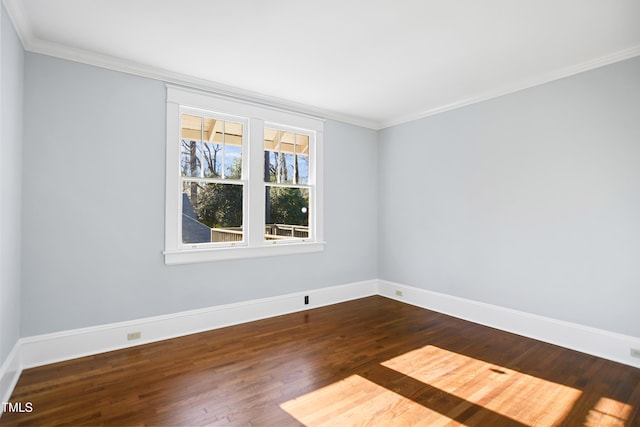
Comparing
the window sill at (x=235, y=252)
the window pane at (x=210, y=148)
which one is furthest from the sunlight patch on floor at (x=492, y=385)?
the window pane at (x=210, y=148)

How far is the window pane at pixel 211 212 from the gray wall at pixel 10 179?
1404 millimetres

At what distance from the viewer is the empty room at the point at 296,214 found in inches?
93.5

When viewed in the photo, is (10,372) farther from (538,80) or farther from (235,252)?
(538,80)

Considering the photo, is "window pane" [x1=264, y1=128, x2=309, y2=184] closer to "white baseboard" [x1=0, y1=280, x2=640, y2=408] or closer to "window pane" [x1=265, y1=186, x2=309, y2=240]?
"window pane" [x1=265, y1=186, x2=309, y2=240]

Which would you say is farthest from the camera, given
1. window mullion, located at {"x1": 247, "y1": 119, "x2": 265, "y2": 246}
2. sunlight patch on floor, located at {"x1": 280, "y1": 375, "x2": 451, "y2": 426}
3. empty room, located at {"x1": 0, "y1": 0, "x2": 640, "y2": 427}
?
window mullion, located at {"x1": 247, "y1": 119, "x2": 265, "y2": 246}

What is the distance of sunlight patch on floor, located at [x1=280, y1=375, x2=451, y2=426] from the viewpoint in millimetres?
2107

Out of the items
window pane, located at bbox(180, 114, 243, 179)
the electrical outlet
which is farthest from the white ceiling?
the electrical outlet

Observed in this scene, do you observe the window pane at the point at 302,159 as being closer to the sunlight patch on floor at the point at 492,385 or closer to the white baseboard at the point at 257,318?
the white baseboard at the point at 257,318

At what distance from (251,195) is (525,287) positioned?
11.1 ft

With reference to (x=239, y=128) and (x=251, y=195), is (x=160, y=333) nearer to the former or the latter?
(x=251, y=195)

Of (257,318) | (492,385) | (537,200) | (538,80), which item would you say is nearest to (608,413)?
(492,385)

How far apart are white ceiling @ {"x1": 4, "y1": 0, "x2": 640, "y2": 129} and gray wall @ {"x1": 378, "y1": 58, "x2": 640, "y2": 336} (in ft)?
1.23

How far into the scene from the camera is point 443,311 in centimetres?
442

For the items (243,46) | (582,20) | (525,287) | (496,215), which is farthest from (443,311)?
(243,46)
